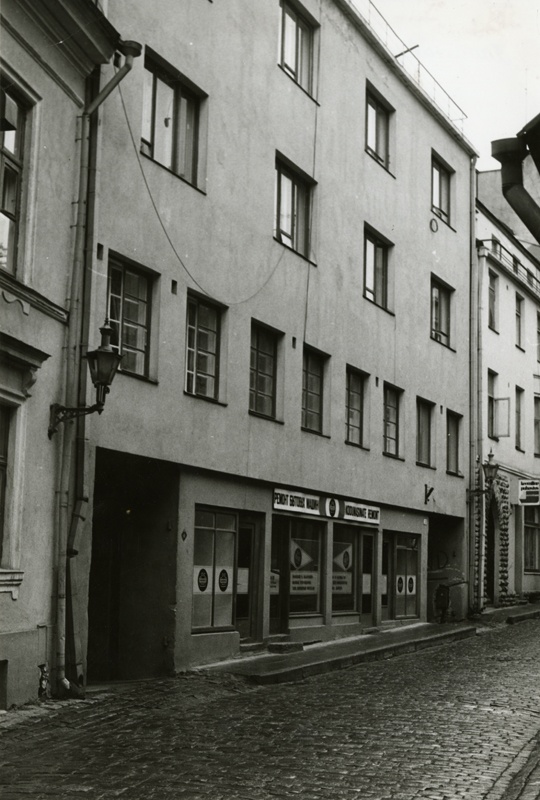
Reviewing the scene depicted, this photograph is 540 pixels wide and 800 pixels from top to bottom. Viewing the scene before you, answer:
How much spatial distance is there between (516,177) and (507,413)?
28.4 metres

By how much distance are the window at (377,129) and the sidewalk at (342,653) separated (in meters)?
9.94

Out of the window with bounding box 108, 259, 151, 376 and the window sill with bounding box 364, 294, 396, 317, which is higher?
the window sill with bounding box 364, 294, 396, 317

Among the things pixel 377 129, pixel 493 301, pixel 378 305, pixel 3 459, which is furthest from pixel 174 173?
pixel 493 301

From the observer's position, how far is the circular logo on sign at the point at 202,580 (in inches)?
648

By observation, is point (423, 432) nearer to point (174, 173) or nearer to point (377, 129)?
point (377, 129)

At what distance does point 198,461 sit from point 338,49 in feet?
32.4

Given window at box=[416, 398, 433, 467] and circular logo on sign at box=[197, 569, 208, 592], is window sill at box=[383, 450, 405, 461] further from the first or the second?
circular logo on sign at box=[197, 569, 208, 592]

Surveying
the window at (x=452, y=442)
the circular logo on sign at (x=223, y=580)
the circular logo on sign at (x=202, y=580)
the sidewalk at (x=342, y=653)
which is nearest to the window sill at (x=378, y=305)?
the window at (x=452, y=442)

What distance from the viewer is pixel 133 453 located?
14.6m

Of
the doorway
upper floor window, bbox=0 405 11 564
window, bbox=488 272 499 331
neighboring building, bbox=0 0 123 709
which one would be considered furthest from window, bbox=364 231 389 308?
upper floor window, bbox=0 405 11 564

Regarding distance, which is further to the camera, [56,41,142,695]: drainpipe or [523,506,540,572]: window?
[523,506,540,572]: window

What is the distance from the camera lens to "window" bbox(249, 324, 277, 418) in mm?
18516

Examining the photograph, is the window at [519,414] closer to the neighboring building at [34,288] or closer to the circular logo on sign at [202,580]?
the circular logo on sign at [202,580]

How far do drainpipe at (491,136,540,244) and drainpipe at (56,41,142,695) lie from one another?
885 centimetres
